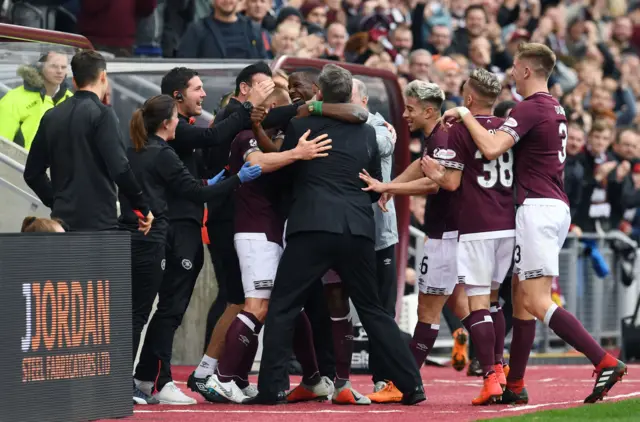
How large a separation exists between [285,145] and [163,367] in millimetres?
1771

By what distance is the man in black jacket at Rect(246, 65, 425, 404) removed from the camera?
9.69 meters

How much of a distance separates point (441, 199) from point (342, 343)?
1.33 m

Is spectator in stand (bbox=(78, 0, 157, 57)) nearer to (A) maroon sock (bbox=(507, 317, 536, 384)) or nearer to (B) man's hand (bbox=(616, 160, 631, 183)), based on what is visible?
(A) maroon sock (bbox=(507, 317, 536, 384))

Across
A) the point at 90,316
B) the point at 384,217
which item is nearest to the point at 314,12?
the point at 384,217

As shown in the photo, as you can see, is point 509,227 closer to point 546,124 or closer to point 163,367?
point 546,124

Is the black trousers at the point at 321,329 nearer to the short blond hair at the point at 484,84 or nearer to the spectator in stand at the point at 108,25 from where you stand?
the short blond hair at the point at 484,84

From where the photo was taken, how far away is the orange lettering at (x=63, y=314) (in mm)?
8336

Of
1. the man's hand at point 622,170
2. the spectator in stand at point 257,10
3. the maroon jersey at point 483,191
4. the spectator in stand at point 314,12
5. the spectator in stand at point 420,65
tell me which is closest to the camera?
the maroon jersey at point 483,191

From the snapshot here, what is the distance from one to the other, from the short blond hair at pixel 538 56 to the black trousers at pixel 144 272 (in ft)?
8.96

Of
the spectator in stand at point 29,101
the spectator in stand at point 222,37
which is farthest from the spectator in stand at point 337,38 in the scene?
the spectator in stand at point 29,101

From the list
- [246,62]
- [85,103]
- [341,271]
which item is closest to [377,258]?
[341,271]

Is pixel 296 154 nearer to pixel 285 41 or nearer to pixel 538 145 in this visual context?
pixel 538 145

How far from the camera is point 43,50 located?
38.8 ft

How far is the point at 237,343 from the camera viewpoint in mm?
9984
